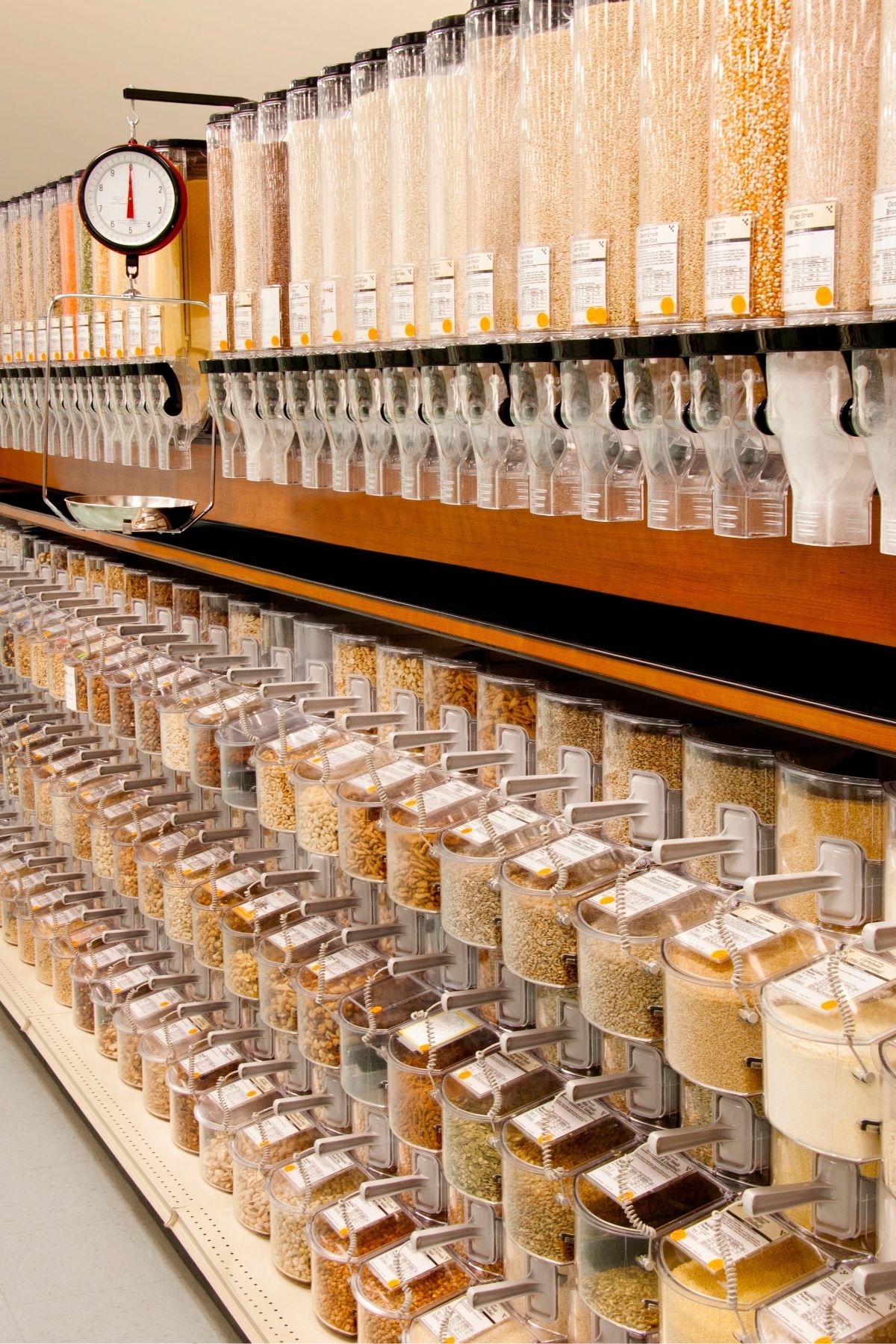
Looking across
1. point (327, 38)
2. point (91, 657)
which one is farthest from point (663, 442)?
point (327, 38)

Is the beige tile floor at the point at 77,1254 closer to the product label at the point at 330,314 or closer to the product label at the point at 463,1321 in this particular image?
the product label at the point at 463,1321

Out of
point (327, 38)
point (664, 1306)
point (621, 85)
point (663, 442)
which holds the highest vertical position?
point (327, 38)

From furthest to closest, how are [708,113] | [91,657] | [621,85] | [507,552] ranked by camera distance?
[91,657] → [507,552] → [621,85] → [708,113]

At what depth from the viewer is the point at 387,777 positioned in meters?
2.06

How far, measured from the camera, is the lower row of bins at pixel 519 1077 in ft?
4.42

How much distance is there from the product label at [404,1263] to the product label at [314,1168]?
254mm

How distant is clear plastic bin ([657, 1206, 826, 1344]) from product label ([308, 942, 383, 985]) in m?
0.90

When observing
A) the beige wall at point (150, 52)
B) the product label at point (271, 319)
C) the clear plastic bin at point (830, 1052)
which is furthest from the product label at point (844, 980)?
the beige wall at point (150, 52)

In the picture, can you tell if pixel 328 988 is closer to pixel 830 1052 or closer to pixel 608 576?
pixel 608 576

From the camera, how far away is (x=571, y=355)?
4.73ft

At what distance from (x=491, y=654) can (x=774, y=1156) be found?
97cm

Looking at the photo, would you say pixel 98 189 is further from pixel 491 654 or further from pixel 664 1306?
pixel 664 1306

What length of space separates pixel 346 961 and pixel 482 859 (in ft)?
2.02

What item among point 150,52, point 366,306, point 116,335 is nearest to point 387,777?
point 366,306
